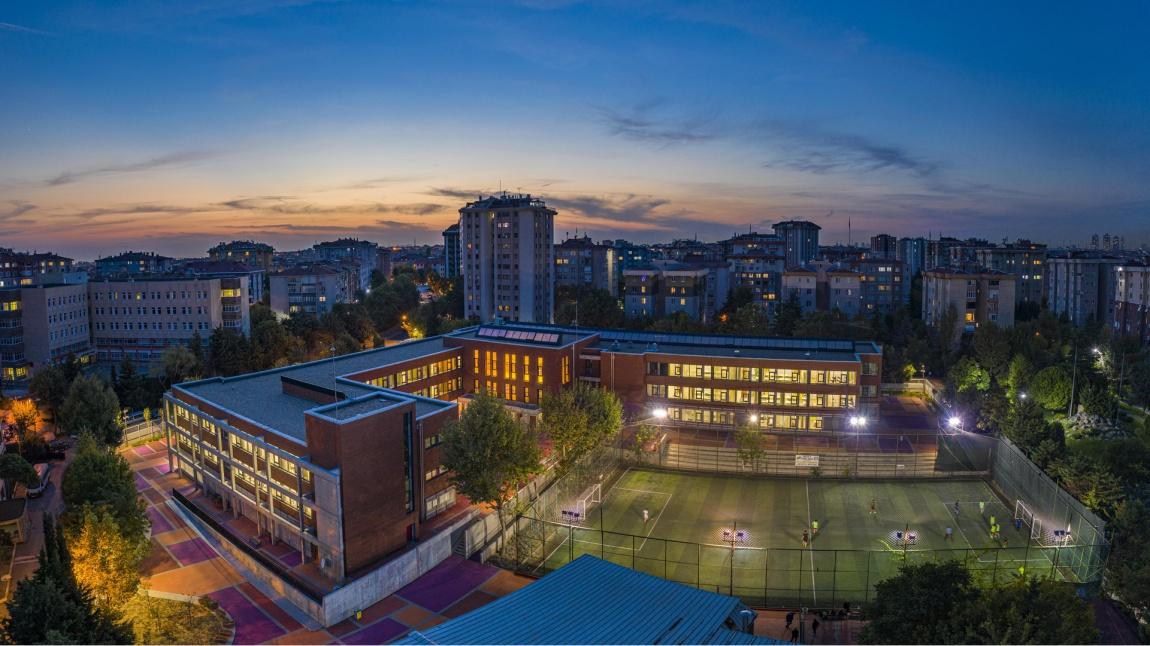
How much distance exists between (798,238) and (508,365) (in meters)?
115

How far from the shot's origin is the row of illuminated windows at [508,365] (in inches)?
1991

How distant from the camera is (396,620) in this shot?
88.2 ft

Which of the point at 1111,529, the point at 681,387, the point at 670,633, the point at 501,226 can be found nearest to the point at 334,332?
the point at 501,226

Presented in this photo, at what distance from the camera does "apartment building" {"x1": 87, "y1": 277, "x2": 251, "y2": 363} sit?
233 feet

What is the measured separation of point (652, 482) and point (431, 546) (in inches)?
650

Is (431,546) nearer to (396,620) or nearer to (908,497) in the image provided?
(396,620)

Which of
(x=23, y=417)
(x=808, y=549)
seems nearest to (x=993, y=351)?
(x=808, y=549)

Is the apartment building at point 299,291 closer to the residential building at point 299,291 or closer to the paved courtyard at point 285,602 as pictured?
the residential building at point 299,291

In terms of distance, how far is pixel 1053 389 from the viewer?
53.3 metres

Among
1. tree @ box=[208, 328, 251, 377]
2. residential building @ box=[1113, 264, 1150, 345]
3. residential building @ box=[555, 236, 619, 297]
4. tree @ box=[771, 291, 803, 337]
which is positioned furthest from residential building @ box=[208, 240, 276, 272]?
residential building @ box=[1113, 264, 1150, 345]

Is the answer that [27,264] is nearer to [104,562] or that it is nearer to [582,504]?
[104,562]

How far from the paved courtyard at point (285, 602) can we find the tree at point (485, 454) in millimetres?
3587

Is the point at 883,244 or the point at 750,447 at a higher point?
the point at 883,244

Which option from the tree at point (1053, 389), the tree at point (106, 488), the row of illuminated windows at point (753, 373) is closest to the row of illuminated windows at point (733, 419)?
the row of illuminated windows at point (753, 373)
